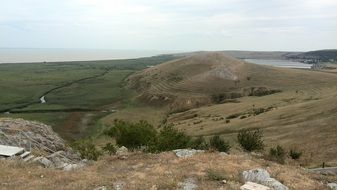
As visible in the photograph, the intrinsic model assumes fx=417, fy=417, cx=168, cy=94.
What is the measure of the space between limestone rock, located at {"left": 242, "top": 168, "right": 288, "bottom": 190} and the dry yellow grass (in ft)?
1.41

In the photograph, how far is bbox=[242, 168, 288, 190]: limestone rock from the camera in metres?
18.2

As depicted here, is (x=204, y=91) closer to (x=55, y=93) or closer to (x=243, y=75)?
(x=243, y=75)

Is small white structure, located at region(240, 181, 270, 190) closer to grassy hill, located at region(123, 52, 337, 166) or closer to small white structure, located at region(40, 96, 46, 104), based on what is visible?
grassy hill, located at region(123, 52, 337, 166)

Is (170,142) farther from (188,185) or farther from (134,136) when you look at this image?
(188,185)

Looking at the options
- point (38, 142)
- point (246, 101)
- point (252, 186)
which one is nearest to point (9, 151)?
point (38, 142)

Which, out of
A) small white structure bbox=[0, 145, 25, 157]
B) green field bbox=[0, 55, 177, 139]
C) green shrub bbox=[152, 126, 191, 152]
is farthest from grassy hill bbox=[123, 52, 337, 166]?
small white structure bbox=[0, 145, 25, 157]

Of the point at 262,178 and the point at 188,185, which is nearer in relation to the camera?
the point at 188,185

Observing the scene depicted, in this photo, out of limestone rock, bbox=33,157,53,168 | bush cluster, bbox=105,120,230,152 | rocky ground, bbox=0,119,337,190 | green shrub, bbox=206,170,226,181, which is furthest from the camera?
bush cluster, bbox=105,120,230,152

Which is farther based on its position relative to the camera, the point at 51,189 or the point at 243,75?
the point at 243,75

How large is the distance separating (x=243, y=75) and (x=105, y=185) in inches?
4440

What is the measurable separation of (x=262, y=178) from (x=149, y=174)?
523cm

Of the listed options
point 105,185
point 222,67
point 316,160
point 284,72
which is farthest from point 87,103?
point 105,185

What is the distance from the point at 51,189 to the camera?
17.6 metres

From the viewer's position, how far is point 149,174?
19688mm
